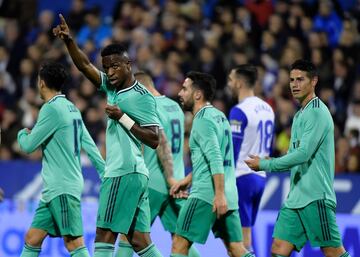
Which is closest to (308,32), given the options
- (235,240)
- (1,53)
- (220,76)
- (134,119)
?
(220,76)

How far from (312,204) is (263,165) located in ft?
1.66

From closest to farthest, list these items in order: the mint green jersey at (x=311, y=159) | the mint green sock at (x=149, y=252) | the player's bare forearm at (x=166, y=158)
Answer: the mint green sock at (x=149, y=252) < the mint green jersey at (x=311, y=159) < the player's bare forearm at (x=166, y=158)

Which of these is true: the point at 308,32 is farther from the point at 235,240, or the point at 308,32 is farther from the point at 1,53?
the point at 235,240

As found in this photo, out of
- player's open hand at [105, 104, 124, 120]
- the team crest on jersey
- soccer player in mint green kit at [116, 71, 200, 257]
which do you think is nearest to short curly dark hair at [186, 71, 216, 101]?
soccer player in mint green kit at [116, 71, 200, 257]

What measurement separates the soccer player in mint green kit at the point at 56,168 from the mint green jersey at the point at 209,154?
103 centimetres

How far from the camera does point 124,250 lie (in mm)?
8328

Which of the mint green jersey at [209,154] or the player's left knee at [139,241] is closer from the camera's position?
the player's left knee at [139,241]

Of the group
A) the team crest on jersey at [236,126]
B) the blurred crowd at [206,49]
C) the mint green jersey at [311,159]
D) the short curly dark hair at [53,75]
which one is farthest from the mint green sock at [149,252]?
the blurred crowd at [206,49]

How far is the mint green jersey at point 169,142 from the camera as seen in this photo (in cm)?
920

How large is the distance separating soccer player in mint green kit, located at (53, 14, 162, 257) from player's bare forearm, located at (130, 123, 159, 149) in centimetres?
2

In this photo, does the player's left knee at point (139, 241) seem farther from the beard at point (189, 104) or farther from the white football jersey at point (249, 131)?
the white football jersey at point (249, 131)

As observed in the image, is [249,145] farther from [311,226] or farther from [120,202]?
[120,202]

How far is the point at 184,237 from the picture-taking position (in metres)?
8.41

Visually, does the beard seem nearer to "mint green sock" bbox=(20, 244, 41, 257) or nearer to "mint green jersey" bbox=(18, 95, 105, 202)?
"mint green jersey" bbox=(18, 95, 105, 202)
